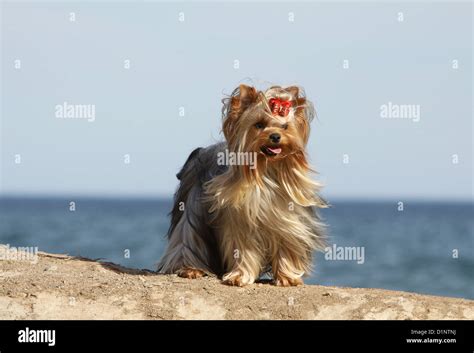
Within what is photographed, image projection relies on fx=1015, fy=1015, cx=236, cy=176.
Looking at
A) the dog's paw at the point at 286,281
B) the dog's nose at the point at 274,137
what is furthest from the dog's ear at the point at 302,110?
the dog's paw at the point at 286,281

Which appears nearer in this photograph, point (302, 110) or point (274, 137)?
point (274, 137)

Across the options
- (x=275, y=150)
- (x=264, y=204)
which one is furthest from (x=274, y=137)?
(x=264, y=204)

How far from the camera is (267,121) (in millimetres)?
11859

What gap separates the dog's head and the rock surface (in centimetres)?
168

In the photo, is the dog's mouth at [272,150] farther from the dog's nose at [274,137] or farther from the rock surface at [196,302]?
the rock surface at [196,302]

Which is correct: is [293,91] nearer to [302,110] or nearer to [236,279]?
[302,110]

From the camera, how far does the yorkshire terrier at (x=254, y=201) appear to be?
11945 mm

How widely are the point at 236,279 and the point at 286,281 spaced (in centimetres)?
67

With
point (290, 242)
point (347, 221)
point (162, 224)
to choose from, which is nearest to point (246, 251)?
point (290, 242)

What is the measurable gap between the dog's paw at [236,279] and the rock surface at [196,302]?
0.13 m

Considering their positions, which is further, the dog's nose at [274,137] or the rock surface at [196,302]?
the dog's nose at [274,137]

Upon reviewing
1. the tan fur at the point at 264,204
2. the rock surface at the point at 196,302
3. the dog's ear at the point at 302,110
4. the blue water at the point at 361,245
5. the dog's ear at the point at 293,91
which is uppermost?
the dog's ear at the point at 293,91

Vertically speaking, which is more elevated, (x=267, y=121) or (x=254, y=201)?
(x=267, y=121)

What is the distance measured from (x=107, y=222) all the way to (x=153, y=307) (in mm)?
79767
